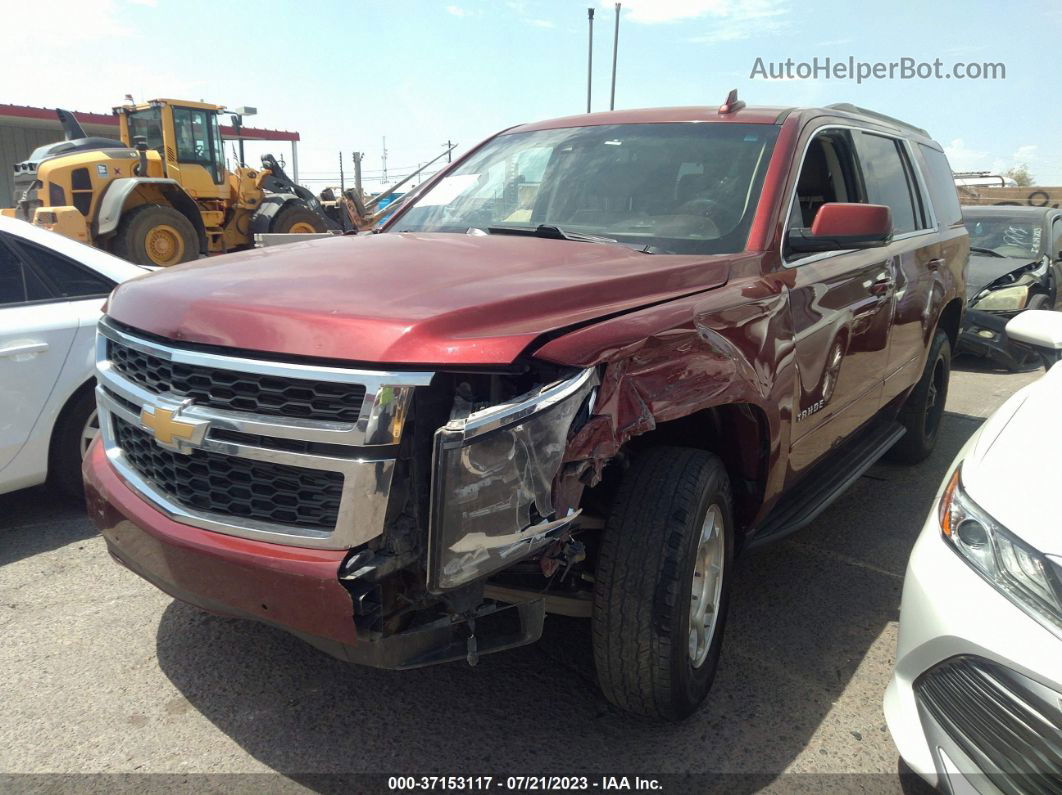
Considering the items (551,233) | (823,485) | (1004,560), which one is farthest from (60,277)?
(1004,560)

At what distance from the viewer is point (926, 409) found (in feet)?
17.3

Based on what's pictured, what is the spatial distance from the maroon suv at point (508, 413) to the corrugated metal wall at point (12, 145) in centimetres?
3454

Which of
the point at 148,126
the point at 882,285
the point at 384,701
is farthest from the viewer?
the point at 148,126

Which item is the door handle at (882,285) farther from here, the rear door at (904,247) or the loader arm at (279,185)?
the loader arm at (279,185)

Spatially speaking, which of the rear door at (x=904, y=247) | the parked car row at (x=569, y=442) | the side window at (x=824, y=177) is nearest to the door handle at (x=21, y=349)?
the parked car row at (x=569, y=442)

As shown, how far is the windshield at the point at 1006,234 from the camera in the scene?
9.95m

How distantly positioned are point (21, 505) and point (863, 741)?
4.24 metres

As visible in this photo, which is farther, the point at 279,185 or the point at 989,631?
the point at 279,185

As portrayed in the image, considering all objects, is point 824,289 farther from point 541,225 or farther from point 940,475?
point 940,475

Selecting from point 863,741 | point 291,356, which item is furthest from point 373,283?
point 863,741

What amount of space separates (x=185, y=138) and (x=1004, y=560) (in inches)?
584

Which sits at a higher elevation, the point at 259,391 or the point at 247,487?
the point at 259,391

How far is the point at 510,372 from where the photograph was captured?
195cm

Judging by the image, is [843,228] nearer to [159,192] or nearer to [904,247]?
[904,247]
